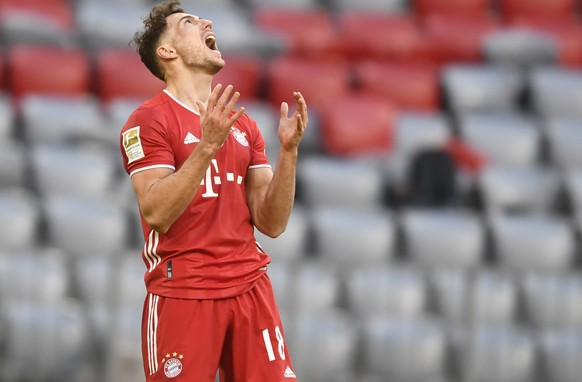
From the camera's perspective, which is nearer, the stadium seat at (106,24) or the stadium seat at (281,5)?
the stadium seat at (106,24)

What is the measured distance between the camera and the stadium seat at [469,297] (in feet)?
24.8

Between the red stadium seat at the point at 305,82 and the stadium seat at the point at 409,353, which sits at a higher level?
the red stadium seat at the point at 305,82

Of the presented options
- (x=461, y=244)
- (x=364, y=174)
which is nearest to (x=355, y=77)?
(x=364, y=174)

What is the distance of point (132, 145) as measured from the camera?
425 cm

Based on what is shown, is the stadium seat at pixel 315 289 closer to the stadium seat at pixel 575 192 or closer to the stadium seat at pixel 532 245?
the stadium seat at pixel 532 245

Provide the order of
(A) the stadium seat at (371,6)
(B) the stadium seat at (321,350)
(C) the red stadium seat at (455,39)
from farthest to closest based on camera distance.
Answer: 1. (A) the stadium seat at (371,6)
2. (C) the red stadium seat at (455,39)
3. (B) the stadium seat at (321,350)

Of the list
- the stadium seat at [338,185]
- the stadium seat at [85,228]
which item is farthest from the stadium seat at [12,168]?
the stadium seat at [338,185]

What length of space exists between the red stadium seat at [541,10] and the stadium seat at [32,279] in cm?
550

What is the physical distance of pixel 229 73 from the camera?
30.9 ft

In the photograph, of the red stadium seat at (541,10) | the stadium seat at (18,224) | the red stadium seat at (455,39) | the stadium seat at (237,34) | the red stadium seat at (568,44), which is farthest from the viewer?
the red stadium seat at (541,10)

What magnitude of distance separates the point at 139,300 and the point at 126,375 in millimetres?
684

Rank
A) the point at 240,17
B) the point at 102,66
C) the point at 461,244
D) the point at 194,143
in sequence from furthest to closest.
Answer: the point at 240,17 < the point at 102,66 < the point at 461,244 < the point at 194,143

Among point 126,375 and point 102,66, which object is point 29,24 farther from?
point 126,375

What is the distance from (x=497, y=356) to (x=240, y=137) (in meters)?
3.47
